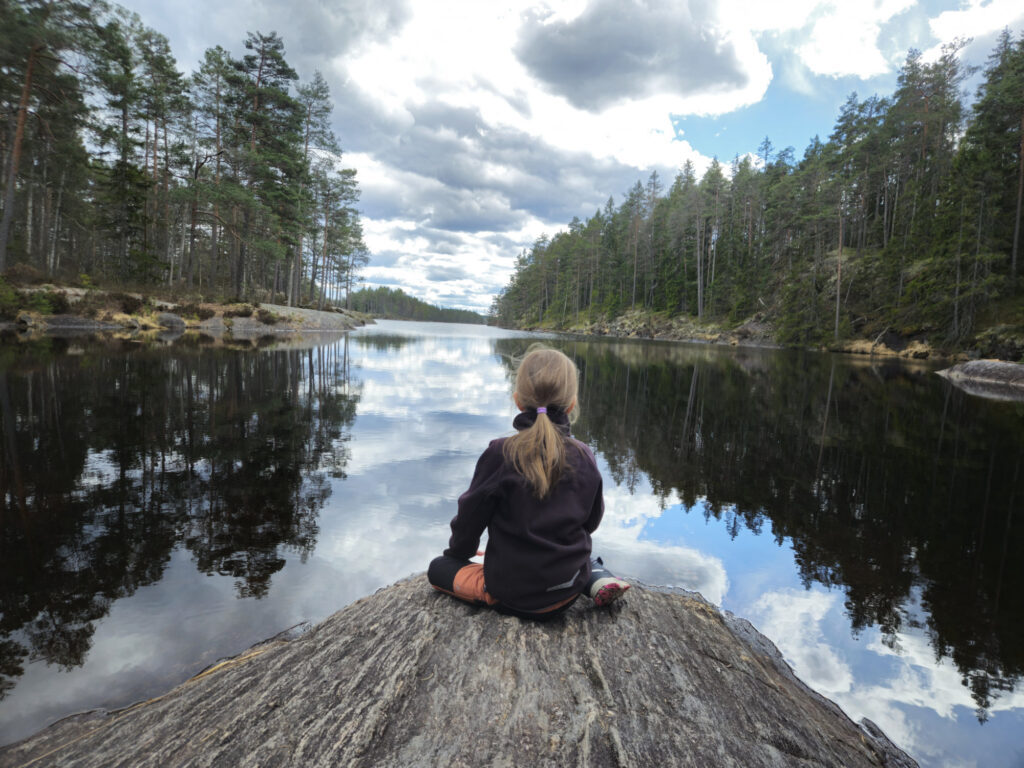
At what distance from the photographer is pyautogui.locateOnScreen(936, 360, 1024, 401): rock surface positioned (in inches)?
653

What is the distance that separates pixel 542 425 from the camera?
2.35 m

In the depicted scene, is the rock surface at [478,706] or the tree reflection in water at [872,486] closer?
the rock surface at [478,706]

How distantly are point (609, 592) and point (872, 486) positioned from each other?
597cm

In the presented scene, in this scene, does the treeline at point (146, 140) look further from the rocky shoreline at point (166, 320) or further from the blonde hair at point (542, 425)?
the blonde hair at point (542, 425)

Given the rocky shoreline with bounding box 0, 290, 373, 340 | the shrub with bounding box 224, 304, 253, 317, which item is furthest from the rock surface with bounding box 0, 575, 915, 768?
the shrub with bounding box 224, 304, 253, 317

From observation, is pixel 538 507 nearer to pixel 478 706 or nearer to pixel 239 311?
pixel 478 706

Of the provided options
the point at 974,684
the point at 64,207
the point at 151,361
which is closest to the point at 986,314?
the point at 974,684

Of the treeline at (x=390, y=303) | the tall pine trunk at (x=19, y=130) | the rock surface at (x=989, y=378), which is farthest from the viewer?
the treeline at (x=390, y=303)

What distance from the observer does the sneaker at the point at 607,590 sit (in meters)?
2.61

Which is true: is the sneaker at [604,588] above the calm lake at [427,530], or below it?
above

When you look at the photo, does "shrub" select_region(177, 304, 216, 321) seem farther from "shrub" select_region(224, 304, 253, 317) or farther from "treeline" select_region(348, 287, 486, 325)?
"treeline" select_region(348, 287, 486, 325)

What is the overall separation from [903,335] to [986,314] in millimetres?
6615

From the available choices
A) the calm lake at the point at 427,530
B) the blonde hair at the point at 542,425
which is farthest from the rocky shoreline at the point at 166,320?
the blonde hair at the point at 542,425

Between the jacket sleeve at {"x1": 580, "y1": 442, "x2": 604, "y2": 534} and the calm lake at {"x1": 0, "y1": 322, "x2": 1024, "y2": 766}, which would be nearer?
the jacket sleeve at {"x1": 580, "y1": 442, "x2": 604, "y2": 534}
